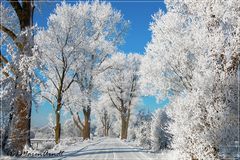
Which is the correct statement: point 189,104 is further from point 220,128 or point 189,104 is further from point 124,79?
point 124,79

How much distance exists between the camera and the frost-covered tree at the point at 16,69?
11.5 meters

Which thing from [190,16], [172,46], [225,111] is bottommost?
[225,111]

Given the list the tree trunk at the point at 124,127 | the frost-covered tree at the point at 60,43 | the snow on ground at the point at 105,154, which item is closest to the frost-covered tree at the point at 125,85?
the tree trunk at the point at 124,127

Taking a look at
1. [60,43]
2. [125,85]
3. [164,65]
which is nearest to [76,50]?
Answer: [60,43]

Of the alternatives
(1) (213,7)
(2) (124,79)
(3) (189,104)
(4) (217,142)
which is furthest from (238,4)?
(2) (124,79)

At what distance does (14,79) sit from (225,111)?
25.8 feet

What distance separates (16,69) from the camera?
12867 mm

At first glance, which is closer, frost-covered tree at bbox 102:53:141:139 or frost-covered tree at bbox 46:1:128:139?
frost-covered tree at bbox 46:1:128:139

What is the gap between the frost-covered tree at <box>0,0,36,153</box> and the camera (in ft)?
37.6

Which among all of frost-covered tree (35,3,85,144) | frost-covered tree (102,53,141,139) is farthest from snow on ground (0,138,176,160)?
frost-covered tree (102,53,141,139)

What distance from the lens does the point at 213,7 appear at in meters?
15.9

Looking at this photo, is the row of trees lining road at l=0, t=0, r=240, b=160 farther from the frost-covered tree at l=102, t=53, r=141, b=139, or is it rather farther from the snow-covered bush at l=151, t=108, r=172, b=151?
the frost-covered tree at l=102, t=53, r=141, b=139

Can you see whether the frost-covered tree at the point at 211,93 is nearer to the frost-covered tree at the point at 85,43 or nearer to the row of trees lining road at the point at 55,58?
the row of trees lining road at the point at 55,58

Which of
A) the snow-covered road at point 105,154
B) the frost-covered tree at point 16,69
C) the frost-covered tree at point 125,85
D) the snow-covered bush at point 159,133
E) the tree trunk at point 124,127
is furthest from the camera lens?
the frost-covered tree at point 125,85
